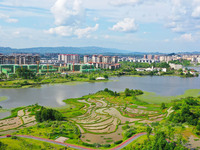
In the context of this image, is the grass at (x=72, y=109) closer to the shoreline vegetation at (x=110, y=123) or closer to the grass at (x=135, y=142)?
the shoreline vegetation at (x=110, y=123)

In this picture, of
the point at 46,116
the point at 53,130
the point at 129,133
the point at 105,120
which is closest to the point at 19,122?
the point at 46,116

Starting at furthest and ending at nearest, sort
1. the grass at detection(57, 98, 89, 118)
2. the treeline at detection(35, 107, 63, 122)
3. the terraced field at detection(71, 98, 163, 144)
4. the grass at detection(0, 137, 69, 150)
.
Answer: the grass at detection(57, 98, 89, 118), the treeline at detection(35, 107, 63, 122), the terraced field at detection(71, 98, 163, 144), the grass at detection(0, 137, 69, 150)

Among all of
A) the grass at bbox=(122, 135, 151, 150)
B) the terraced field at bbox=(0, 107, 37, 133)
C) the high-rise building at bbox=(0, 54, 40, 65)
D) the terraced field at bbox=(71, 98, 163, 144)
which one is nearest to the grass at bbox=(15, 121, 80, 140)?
the terraced field at bbox=(71, 98, 163, 144)

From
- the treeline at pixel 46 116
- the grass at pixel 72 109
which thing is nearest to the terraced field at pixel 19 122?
the treeline at pixel 46 116

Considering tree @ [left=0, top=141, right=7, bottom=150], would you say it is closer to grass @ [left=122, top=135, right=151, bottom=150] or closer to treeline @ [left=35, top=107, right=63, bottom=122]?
treeline @ [left=35, top=107, right=63, bottom=122]

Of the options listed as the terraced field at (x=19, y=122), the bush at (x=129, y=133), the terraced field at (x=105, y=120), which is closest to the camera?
the bush at (x=129, y=133)

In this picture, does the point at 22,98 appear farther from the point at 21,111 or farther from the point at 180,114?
the point at 180,114

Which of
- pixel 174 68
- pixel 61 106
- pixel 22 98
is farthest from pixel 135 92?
pixel 174 68

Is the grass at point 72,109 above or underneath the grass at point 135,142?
underneath

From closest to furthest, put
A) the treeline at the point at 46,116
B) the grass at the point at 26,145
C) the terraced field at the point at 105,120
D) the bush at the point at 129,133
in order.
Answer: the grass at the point at 26,145
the bush at the point at 129,133
the terraced field at the point at 105,120
the treeline at the point at 46,116
